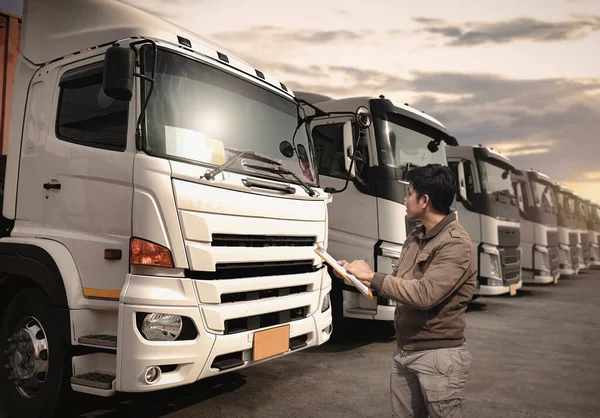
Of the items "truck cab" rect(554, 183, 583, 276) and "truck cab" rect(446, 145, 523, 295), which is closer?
"truck cab" rect(446, 145, 523, 295)

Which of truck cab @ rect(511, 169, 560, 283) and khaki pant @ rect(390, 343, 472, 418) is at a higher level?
truck cab @ rect(511, 169, 560, 283)

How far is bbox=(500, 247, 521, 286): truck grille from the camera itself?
1006 centimetres

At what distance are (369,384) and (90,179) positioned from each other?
3010 millimetres

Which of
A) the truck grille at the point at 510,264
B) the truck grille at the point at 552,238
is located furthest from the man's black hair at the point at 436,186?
the truck grille at the point at 552,238

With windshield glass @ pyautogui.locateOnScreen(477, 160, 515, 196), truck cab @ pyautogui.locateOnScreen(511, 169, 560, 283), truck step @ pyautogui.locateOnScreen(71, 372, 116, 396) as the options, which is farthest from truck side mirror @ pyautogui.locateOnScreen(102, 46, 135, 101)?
truck cab @ pyautogui.locateOnScreen(511, 169, 560, 283)

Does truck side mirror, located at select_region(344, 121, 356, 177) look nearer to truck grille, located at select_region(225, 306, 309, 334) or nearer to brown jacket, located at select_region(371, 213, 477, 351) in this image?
truck grille, located at select_region(225, 306, 309, 334)

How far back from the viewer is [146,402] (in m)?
4.28

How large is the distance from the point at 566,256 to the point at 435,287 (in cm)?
1522

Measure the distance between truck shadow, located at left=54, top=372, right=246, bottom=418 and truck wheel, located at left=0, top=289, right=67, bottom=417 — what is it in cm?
20

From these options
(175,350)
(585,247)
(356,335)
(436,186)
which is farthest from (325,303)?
(585,247)

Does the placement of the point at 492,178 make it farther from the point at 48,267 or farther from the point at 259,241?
the point at 48,267

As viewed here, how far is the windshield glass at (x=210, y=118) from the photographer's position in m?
3.59

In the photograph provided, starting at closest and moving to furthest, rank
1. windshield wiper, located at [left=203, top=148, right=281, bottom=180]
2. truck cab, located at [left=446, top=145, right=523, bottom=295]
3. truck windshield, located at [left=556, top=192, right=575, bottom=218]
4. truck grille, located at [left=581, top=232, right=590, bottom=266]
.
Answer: windshield wiper, located at [left=203, top=148, right=281, bottom=180]
truck cab, located at [left=446, top=145, right=523, bottom=295]
truck windshield, located at [left=556, top=192, right=575, bottom=218]
truck grille, located at [left=581, top=232, right=590, bottom=266]

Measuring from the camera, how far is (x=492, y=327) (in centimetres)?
831
